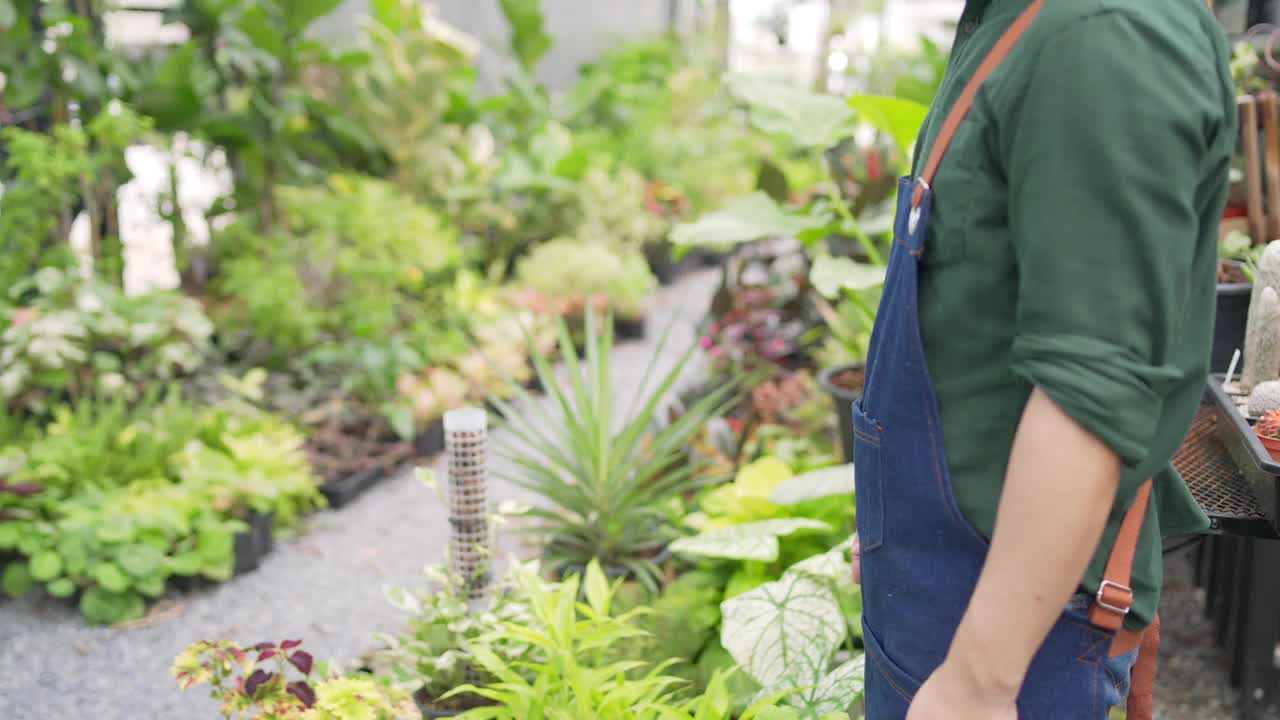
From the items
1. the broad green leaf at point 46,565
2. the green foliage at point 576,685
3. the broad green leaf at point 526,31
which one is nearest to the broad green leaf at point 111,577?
the broad green leaf at point 46,565

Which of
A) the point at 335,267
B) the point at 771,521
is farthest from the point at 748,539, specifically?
the point at 335,267

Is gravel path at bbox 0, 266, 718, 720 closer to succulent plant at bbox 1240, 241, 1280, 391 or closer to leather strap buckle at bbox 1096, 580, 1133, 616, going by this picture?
succulent plant at bbox 1240, 241, 1280, 391

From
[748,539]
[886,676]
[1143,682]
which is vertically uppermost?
[886,676]

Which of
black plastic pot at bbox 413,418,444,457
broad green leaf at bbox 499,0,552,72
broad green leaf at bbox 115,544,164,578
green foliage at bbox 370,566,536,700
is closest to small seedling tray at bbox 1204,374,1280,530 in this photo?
green foliage at bbox 370,566,536,700

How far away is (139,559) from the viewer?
141 inches

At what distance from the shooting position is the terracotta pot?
2.00m

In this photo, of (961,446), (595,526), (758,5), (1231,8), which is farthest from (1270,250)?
(758,5)

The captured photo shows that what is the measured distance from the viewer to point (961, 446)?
1175 mm

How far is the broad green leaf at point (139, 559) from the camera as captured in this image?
3.56 m

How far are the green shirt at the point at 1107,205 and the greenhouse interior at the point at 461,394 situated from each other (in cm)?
1

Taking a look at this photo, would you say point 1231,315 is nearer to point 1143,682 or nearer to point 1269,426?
point 1269,426

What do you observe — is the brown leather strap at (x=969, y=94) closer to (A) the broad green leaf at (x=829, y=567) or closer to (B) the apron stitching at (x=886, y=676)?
(B) the apron stitching at (x=886, y=676)

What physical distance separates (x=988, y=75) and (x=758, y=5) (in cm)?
1647

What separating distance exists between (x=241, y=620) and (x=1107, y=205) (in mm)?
3316
